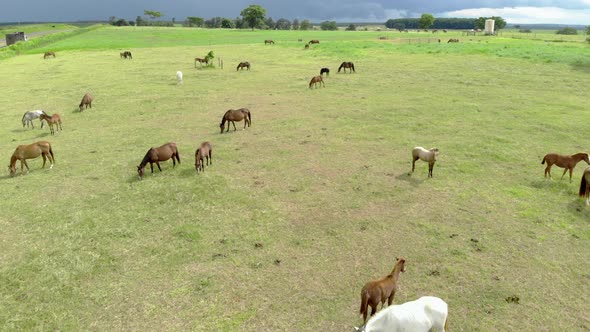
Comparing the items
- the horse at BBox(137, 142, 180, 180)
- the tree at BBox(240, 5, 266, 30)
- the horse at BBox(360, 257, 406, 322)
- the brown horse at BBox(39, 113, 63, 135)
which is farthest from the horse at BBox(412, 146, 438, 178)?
the tree at BBox(240, 5, 266, 30)

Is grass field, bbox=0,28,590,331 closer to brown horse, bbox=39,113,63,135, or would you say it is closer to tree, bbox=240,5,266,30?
brown horse, bbox=39,113,63,135

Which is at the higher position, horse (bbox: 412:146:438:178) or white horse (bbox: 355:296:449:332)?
horse (bbox: 412:146:438:178)

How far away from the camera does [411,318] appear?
625cm

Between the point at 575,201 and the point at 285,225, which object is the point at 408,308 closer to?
the point at 285,225

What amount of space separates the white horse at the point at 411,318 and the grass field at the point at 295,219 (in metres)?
1.32

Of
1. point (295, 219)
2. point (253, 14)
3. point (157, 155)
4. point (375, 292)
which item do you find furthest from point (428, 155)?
point (253, 14)

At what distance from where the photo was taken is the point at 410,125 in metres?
20.5

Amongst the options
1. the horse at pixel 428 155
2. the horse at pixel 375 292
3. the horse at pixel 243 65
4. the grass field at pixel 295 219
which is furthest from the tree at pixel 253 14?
the horse at pixel 375 292

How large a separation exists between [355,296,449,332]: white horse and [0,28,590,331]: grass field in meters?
1.32

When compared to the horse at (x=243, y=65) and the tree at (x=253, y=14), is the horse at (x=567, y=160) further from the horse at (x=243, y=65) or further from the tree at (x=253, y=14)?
the tree at (x=253, y=14)

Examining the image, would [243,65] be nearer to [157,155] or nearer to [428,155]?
[157,155]

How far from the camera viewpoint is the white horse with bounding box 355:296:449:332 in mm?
6180

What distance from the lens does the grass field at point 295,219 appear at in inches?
317

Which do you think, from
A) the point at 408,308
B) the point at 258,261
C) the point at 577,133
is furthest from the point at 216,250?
the point at 577,133
